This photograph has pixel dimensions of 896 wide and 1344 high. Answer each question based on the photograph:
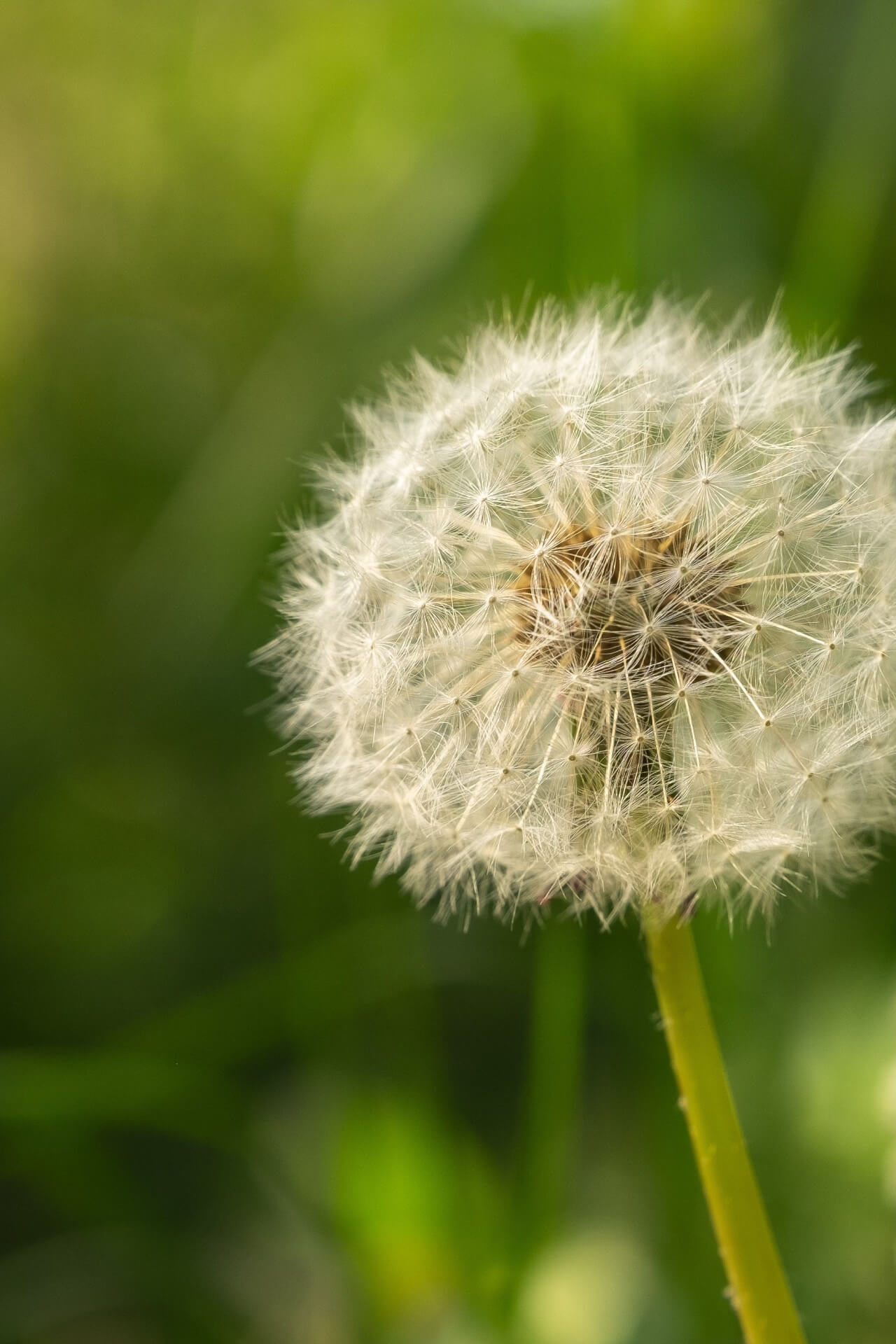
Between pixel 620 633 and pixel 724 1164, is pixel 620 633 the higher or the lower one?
the higher one

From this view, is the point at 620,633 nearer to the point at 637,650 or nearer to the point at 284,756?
the point at 637,650

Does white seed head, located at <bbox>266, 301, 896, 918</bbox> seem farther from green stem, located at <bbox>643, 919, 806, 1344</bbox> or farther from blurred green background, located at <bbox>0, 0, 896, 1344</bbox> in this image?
blurred green background, located at <bbox>0, 0, 896, 1344</bbox>

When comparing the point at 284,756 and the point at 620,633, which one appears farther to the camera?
the point at 284,756

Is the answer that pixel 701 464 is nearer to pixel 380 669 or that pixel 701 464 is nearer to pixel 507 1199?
pixel 380 669

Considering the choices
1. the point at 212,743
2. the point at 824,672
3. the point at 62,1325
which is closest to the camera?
the point at 824,672

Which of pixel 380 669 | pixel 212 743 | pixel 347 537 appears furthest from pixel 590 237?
pixel 212 743

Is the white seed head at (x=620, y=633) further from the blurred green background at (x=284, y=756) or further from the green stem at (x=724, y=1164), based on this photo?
the blurred green background at (x=284, y=756)

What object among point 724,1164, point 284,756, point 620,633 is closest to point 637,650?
point 620,633
